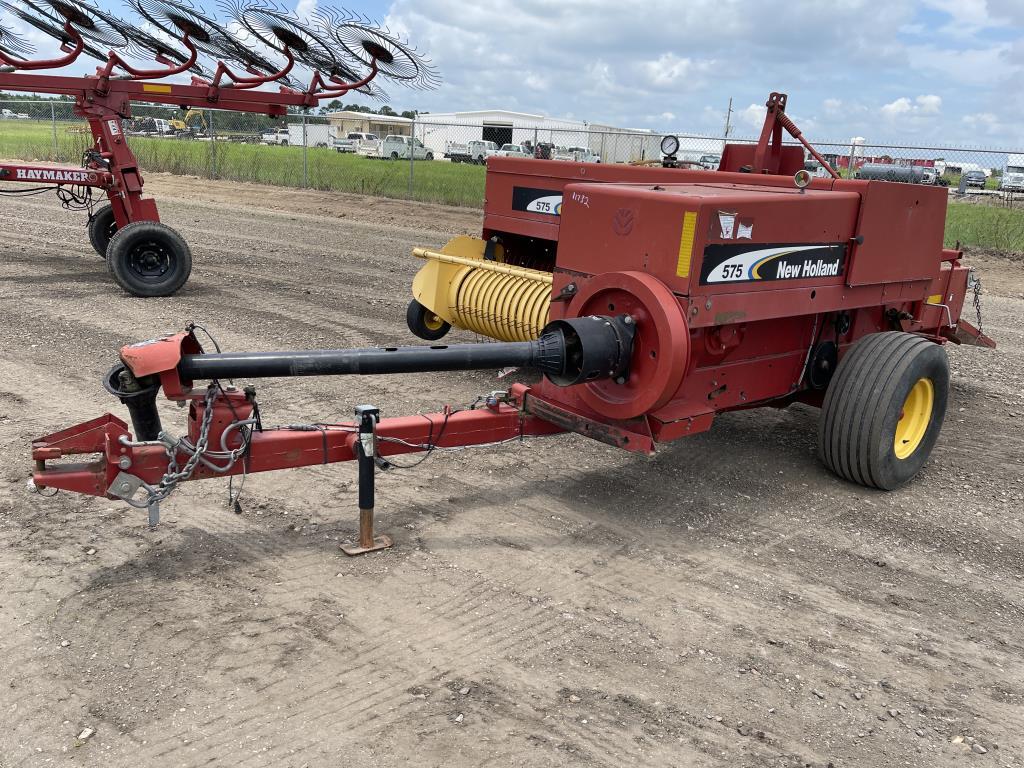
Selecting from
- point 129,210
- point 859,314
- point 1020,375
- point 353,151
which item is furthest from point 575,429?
point 353,151

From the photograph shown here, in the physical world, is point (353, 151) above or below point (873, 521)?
above

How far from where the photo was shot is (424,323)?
709 cm

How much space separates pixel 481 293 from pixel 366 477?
2720mm

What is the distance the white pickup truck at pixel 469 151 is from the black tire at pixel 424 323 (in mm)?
25232

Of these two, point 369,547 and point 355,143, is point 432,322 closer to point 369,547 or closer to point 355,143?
point 369,547

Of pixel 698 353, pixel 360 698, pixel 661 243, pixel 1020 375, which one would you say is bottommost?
pixel 360 698

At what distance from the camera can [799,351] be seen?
4.86m

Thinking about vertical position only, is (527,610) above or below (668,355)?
below

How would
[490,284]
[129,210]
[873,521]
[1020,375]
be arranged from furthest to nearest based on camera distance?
[129,210]
[1020,375]
[490,284]
[873,521]

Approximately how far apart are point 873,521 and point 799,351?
3.24 ft

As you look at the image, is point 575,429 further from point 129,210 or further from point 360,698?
point 129,210

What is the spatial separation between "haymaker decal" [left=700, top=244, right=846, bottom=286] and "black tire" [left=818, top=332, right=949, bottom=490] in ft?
1.77

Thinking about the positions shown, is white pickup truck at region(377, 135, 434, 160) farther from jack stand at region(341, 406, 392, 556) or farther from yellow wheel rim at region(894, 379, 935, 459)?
jack stand at region(341, 406, 392, 556)

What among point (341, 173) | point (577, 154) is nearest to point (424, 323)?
point (577, 154)
